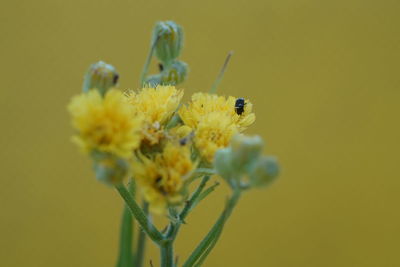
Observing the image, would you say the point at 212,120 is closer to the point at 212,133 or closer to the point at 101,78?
the point at 212,133

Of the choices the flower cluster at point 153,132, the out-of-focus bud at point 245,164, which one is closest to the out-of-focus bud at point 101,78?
the flower cluster at point 153,132

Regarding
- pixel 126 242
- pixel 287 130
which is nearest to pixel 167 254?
pixel 126 242

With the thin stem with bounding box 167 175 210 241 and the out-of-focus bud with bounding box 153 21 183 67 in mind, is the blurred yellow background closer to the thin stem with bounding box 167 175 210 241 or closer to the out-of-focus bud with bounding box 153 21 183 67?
the out-of-focus bud with bounding box 153 21 183 67

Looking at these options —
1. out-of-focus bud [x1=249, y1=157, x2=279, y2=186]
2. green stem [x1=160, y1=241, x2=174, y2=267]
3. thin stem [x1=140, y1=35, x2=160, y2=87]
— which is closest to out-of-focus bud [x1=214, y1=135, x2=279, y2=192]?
out-of-focus bud [x1=249, y1=157, x2=279, y2=186]

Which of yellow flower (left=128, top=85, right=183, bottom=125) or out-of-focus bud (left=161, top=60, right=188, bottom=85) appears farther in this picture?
out-of-focus bud (left=161, top=60, right=188, bottom=85)

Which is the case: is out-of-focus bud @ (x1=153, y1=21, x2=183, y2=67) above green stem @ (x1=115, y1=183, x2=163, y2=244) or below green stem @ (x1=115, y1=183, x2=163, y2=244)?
above

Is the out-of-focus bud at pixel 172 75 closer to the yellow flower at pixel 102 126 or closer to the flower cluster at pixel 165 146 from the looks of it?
the flower cluster at pixel 165 146
